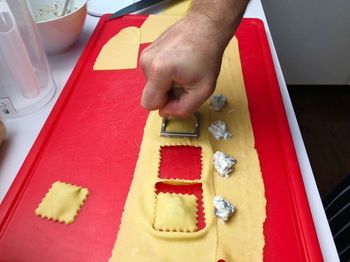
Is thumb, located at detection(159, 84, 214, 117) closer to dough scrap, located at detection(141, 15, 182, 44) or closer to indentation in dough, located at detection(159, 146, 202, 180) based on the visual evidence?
indentation in dough, located at detection(159, 146, 202, 180)

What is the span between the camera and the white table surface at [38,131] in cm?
53

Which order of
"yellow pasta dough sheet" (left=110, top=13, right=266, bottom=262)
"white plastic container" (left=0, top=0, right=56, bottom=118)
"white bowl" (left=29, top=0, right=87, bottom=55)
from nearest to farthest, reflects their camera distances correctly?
1. "yellow pasta dough sheet" (left=110, top=13, right=266, bottom=262)
2. "white plastic container" (left=0, top=0, right=56, bottom=118)
3. "white bowl" (left=29, top=0, right=87, bottom=55)

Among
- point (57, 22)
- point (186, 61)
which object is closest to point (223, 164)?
point (186, 61)

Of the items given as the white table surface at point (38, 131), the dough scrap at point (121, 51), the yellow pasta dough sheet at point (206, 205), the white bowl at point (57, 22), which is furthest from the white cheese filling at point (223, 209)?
the white bowl at point (57, 22)

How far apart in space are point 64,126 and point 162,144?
0.20m

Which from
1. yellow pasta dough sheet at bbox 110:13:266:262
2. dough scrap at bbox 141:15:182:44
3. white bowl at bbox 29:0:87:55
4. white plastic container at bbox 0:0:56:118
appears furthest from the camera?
dough scrap at bbox 141:15:182:44

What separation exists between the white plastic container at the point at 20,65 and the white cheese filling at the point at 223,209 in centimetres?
42

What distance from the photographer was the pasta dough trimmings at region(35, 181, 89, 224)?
0.55m

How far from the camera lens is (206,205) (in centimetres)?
56

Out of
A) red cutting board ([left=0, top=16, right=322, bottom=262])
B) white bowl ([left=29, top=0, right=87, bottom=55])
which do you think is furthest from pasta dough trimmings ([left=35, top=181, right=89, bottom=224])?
white bowl ([left=29, top=0, right=87, bottom=55])

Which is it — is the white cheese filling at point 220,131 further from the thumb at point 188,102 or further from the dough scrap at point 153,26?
the dough scrap at point 153,26

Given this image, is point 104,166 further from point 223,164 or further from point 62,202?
point 223,164

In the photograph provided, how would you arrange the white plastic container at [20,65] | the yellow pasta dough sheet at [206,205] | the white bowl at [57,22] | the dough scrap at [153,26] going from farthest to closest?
1. the dough scrap at [153,26]
2. the white bowl at [57,22]
3. the white plastic container at [20,65]
4. the yellow pasta dough sheet at [206,205]

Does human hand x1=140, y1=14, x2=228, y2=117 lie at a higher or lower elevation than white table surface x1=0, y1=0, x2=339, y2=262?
higher
